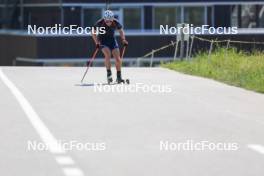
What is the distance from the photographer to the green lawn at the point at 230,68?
18828 millimetres

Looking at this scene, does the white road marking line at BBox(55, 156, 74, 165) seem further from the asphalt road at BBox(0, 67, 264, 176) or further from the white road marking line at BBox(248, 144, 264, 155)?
the white road marking line at BBox(248, 144, 264, 155)

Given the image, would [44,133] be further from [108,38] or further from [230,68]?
Answer: [230,68]

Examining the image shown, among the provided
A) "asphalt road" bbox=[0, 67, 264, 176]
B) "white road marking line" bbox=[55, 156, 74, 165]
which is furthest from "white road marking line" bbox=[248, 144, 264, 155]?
"white road marking line" bbox=[55, 156, 74, 165]

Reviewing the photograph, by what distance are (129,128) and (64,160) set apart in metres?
2.59

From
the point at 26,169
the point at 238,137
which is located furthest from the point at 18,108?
the point at 26,169

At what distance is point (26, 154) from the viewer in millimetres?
9633

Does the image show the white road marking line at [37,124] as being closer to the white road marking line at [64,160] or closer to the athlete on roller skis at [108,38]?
the white road marking line at [64,160]

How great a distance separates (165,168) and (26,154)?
1.73 metres

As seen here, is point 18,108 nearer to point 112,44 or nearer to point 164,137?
point 164,137

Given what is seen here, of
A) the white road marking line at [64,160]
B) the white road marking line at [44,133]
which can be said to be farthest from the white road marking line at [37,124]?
the white road marking line at [64,160]

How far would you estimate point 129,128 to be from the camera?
11766mm

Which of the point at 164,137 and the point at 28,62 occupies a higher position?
the point at 164,137

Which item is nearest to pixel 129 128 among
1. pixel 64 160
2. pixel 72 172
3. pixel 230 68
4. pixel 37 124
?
pixel 37 124

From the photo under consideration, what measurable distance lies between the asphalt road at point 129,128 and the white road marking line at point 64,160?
0.03ft
